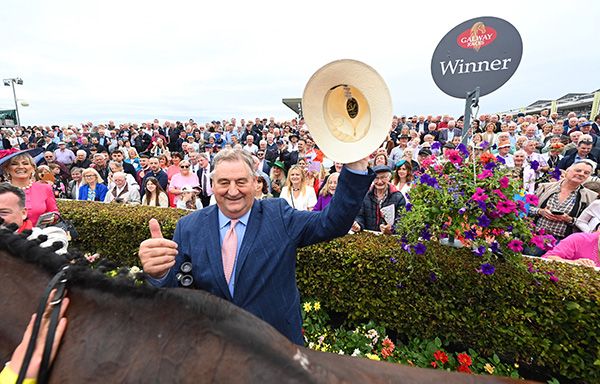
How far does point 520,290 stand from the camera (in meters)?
3.35

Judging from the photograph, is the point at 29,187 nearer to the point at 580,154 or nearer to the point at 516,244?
the point at 516,244

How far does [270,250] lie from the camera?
6.27 ft

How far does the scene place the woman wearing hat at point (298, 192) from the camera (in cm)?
616

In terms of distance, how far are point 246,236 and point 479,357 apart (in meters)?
3.24

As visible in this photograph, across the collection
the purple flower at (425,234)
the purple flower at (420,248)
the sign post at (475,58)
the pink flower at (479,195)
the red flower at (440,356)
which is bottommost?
the red flower at (440,356)

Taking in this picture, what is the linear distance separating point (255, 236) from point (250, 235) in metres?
0.03

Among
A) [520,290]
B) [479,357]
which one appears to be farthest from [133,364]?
[479,357]

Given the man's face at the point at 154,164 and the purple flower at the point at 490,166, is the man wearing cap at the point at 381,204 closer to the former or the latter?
the purple flower at the point at 490,166

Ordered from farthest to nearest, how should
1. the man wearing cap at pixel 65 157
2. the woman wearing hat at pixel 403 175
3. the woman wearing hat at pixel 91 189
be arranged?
the man wearing cap at pixel 65 157
the woman wearing hat at pixel 91 189
the woman wearing hat at pixel 403 175

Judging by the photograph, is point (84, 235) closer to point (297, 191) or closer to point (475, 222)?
point (297, 191)

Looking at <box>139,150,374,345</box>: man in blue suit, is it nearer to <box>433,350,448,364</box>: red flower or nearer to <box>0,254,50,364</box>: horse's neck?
<box>0,254,50,364</box>: horse's neck

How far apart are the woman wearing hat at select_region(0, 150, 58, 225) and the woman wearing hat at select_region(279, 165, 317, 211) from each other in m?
3.57

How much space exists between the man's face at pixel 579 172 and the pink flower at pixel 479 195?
7.43ft

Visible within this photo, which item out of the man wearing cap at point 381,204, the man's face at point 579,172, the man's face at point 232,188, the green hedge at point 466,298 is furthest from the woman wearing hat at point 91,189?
the man's face at point 579,172
